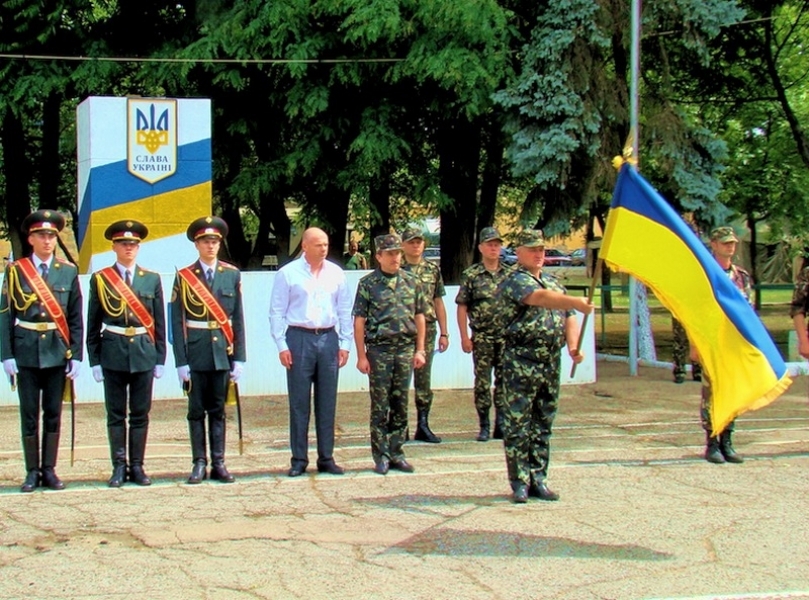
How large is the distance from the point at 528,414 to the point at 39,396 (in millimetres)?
3567

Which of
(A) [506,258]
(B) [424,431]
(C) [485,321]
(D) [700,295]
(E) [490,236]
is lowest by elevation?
(A) [506,258]

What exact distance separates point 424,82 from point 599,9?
2876 millimetres

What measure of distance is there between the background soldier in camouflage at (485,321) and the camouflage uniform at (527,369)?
2473 millimetres

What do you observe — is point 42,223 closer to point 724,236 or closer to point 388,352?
point 388,352

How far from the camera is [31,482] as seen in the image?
26.2 feet

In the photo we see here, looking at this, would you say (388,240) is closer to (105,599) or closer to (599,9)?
(105,599)

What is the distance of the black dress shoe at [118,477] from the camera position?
8125 mm

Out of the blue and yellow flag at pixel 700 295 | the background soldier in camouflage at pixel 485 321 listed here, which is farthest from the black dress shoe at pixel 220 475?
the blue and yellow flag at pixel 700 295

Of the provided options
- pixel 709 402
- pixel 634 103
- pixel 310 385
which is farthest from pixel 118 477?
pixel 634 103

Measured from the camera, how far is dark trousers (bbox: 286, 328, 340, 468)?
8523 millimetres

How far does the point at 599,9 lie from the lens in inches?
638

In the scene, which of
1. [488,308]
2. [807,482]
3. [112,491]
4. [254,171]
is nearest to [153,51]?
[254,171]

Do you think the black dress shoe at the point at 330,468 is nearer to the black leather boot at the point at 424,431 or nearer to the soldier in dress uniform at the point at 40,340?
the black leather boot at the point at 424,431

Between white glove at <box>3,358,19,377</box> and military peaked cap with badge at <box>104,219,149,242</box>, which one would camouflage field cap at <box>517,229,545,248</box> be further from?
white glove at <box>3,358,19,377</box>
